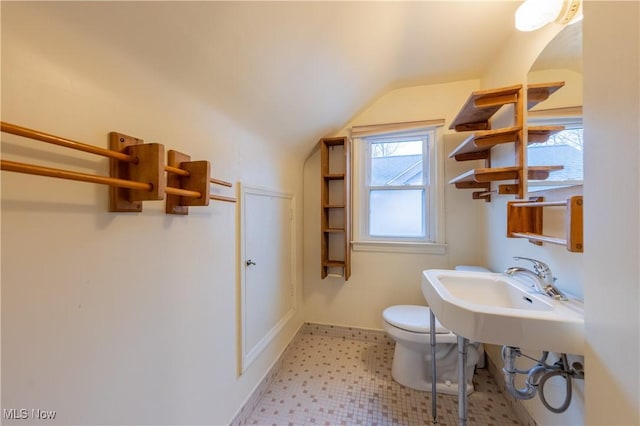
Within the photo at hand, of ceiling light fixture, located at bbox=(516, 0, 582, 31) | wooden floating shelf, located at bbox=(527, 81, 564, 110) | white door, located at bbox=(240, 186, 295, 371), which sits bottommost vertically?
white door, located at bbox=(240, 186, 295, 371)

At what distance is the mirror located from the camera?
39.6 inches

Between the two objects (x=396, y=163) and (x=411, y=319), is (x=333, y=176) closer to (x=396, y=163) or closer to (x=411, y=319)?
(x=396, y=163)

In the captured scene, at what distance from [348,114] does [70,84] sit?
1.81m

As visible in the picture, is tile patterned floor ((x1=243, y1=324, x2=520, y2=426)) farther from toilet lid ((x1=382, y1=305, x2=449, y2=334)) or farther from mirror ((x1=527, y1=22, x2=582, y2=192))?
mirror ((x1=527, y1=22, x2=582, y2=192))

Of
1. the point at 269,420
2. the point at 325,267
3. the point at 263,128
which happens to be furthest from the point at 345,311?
the point at 263,128

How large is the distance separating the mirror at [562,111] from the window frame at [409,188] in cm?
87

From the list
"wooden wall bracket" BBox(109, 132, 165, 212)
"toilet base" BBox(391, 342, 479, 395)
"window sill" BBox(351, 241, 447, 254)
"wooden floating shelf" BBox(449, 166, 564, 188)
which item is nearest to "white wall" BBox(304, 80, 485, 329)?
"window sill" BBox(351, 241, 447, 254)

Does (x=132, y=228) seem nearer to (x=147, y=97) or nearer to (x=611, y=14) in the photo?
(x=147, y=97)

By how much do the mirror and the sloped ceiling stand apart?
17.3 inches

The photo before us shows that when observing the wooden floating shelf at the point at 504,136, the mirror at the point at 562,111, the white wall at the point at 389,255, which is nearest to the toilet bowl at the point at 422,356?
the white wall at the point at 389,255

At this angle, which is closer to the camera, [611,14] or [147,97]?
[611,14]

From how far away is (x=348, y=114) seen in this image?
2156 millimetres

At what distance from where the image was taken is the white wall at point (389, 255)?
210cm

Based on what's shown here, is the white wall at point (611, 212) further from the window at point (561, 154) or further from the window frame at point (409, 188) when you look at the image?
the window frame at point (409, 188)
